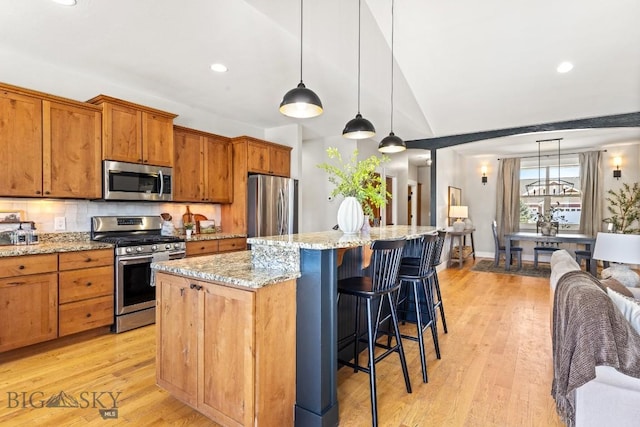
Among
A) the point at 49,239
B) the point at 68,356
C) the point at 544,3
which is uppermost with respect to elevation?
the point at 544,3

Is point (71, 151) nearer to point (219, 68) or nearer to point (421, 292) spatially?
point (219, 68)

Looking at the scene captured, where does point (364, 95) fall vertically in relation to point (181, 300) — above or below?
above

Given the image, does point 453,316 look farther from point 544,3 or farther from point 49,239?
point 49,239

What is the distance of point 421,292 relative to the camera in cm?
349

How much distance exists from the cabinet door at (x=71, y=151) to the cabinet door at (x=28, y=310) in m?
0.81

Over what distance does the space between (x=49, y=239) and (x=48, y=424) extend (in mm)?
2006

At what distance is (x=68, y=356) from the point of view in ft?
9.02

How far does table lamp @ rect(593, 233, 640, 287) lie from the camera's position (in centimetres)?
246

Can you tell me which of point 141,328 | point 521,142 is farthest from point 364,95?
point 521,142

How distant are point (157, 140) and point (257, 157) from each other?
139cm

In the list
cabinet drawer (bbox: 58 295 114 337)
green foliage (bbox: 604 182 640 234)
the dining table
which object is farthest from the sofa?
green foliage (bbox: 604 182 640 234)

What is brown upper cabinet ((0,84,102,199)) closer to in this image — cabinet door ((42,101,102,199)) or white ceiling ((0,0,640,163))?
cabinet door ((42,101,102,199))

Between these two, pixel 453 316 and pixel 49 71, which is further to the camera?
pixel 453 316

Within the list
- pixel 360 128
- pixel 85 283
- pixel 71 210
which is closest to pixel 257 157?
pixel 360 128
